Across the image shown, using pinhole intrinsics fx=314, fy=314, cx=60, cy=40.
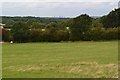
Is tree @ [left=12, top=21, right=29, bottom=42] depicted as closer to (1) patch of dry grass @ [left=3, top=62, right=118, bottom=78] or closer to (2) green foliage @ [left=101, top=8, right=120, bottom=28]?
(2) green foliage @ [left=101, top=8, right=120, bottom=28]

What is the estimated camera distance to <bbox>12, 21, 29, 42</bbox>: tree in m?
47.1

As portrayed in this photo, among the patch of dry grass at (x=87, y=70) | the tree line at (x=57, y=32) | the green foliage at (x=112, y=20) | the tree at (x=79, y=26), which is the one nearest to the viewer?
the patch of dry grass at (x=87, y=70)

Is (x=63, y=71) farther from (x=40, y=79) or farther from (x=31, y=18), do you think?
(x=31, y=18)

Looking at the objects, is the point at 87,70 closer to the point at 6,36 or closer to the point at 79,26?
the point at 6,36

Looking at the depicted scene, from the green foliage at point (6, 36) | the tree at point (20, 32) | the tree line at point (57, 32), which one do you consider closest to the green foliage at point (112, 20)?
the tree line at point (57, 32)

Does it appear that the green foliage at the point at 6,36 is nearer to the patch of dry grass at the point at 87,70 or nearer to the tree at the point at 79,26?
the tree at the point at 79,26

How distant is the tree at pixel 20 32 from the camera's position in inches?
1856

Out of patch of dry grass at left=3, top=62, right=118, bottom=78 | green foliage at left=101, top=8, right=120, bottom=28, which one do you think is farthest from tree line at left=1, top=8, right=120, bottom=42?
patch of dry grass at left=3, top=62, right=118, bottom=78

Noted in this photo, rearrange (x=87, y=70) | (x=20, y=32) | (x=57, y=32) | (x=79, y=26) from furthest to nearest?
(x=79, y=26)
(x=57, y=32)
(x=20, y=32)
(x=87, y=70)

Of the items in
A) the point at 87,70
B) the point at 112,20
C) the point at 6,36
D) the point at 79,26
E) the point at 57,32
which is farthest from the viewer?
the point at 112,20

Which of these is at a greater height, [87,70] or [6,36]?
[6,36]

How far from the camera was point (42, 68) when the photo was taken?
16578 mm

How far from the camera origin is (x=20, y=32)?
4728 centimetres

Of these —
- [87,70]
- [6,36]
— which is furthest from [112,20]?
[87,70]
